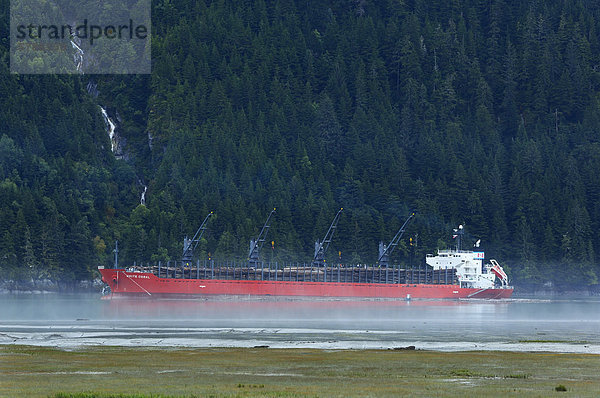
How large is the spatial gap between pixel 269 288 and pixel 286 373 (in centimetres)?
12343

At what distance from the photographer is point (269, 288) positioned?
175 meters

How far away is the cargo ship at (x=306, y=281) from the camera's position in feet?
541

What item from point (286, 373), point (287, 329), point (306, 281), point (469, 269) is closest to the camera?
point (286, 373)

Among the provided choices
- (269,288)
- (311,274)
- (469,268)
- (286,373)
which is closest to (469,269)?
(469,268)

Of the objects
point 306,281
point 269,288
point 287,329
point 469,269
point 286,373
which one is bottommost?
point 287,329

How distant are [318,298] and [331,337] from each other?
3899 inches

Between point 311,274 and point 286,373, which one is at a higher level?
point 311,274

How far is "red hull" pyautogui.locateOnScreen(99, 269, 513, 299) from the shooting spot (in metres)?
164

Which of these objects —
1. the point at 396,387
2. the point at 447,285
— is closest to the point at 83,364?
the point at 396,387

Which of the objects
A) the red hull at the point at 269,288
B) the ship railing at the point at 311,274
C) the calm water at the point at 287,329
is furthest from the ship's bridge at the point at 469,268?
the calm water at the point at 287,329

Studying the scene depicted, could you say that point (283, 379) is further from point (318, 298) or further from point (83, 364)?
point (318, 298)

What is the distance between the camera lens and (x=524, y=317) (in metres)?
122

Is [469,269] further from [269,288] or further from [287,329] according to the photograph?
[287,329]

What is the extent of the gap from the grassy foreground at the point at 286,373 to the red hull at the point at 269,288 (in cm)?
9937
